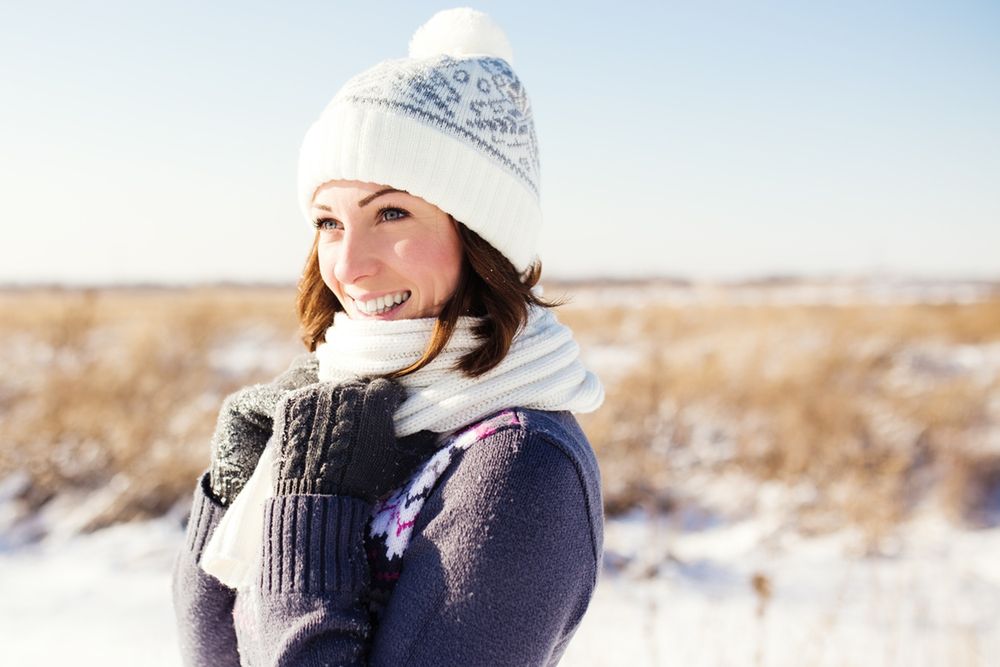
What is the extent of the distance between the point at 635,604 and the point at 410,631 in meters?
3.99

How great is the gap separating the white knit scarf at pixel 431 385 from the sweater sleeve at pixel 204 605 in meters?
0.07

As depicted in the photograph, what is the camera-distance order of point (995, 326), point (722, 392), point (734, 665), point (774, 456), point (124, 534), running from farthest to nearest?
point (995, 326), point (722, 392), point (774, 456), point (124, 534), point (734, 665)

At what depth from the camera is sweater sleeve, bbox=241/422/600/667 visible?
3.08 feet

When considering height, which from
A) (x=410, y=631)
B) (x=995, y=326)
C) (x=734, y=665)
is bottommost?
(x=995, y=326)

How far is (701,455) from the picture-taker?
698 centimetres

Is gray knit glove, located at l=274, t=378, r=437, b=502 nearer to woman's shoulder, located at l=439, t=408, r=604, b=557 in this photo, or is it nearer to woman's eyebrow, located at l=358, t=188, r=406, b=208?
woman's shoulder, located at l=439, t=408, r=604, b=557

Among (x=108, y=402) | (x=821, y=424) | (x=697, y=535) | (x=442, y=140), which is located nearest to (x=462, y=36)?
(x=442, y=140)

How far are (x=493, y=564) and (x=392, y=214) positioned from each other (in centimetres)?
61

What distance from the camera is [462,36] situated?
4.62ft

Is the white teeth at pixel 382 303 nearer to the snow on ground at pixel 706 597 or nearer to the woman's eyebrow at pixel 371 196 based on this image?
the woman's eyebrow at pixel 371 196

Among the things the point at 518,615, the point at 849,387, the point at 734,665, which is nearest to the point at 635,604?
the point at 734,665

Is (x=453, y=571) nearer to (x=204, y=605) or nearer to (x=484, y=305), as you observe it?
(x=484, y=305)

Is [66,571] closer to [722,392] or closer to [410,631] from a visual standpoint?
[410,631]

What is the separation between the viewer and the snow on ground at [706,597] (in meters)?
3.74
